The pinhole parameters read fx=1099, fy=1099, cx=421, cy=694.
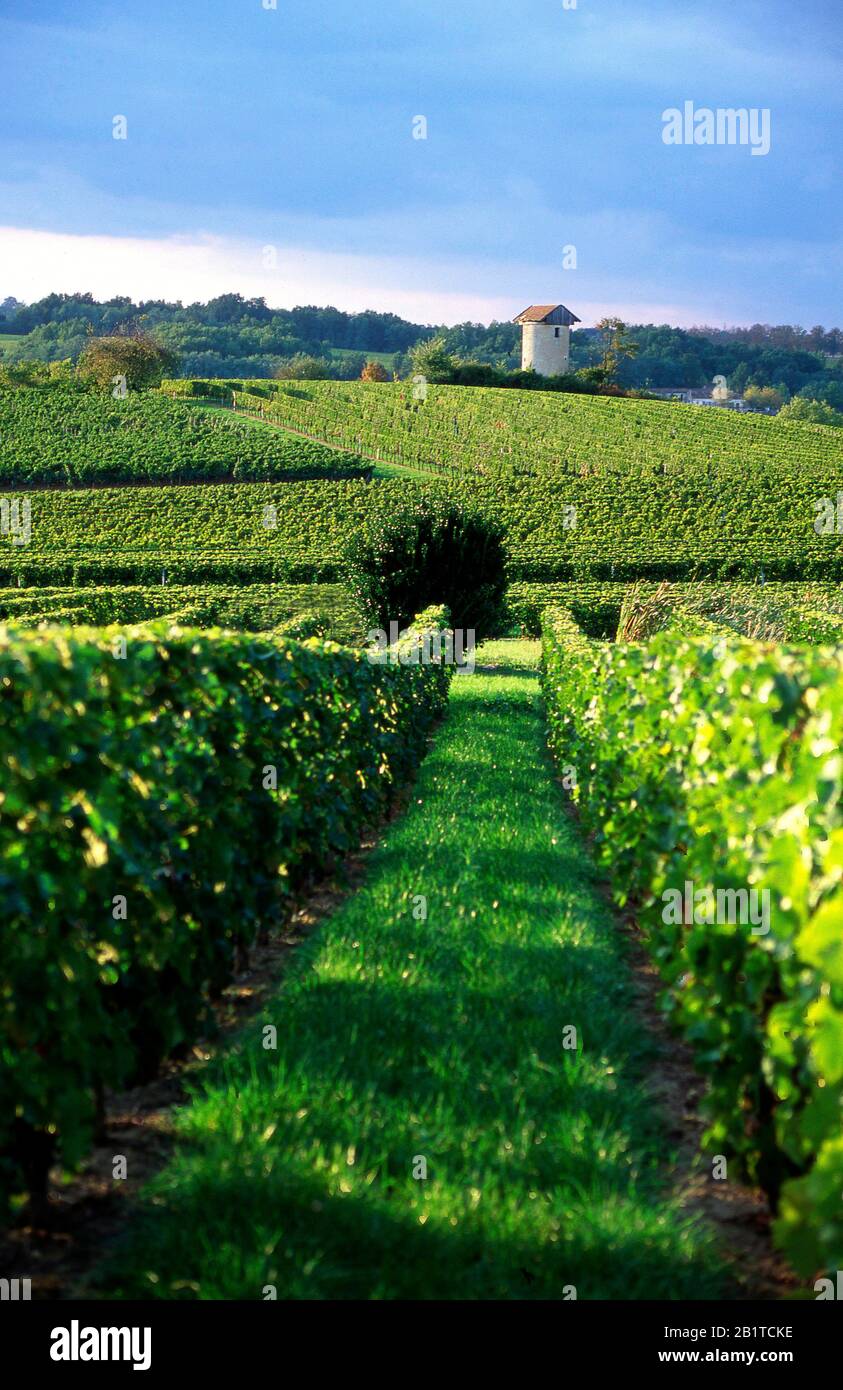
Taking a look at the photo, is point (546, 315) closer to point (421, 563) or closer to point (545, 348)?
point (545, 348)

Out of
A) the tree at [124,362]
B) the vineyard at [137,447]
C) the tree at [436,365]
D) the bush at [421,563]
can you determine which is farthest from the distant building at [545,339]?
the bush at [421,563]

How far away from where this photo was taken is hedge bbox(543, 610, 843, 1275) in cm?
282

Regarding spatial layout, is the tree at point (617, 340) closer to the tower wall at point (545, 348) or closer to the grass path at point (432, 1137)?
the tower wall at point (545, 348)

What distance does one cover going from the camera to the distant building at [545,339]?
436 ft

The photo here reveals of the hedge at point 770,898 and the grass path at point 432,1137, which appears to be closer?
the hedge at point 770,898

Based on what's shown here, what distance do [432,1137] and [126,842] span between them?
156 centimetres

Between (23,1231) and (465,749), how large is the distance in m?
10.7

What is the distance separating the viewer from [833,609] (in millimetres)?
26359

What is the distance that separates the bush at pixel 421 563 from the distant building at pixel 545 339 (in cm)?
11124

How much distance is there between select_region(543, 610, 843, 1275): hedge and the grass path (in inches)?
17.6

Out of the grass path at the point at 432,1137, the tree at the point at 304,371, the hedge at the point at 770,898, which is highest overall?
the tree at the point at 304,371

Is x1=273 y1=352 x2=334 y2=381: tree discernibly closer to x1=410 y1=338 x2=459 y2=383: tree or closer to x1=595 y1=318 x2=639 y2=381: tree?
x1=410 y1=338 x2=459 y2=383: tree

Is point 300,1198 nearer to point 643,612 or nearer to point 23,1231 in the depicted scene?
point 23,1231

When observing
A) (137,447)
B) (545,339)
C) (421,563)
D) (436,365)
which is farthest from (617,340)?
(421,563)
